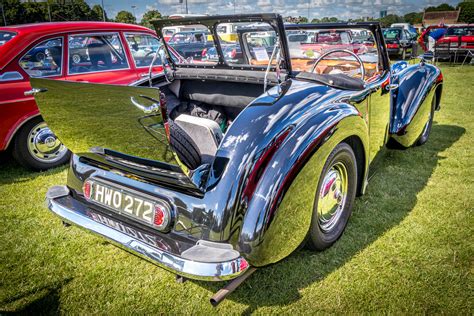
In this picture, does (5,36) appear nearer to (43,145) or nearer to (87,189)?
(43,145)

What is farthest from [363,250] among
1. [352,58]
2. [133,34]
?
[133,34]

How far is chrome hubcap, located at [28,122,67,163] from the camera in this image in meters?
4.08

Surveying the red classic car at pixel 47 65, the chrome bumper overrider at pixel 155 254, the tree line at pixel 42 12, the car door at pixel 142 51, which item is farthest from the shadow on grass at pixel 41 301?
the tree line at pixel 42 12

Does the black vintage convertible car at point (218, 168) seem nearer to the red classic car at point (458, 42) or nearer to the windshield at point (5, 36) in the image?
the windshield at point (5, 36)

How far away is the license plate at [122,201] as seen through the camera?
6.41ft

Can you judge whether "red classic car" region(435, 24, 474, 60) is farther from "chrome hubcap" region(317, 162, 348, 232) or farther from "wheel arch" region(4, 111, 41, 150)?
"wheel arch" region(4, 111, 41, 150)

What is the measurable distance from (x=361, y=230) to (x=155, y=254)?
1657 millimetres

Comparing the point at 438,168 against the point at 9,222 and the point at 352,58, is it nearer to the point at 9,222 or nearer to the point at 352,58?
the point at 352,58

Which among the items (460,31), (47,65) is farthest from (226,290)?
(460,31)

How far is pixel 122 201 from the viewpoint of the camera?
2053 millimetres

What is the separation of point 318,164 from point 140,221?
42.1 inches

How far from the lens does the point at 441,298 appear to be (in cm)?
200

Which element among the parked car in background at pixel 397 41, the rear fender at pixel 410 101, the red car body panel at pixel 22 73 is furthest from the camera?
the parked car in background at pixel 397 41

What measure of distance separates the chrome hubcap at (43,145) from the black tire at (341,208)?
3.42 m
